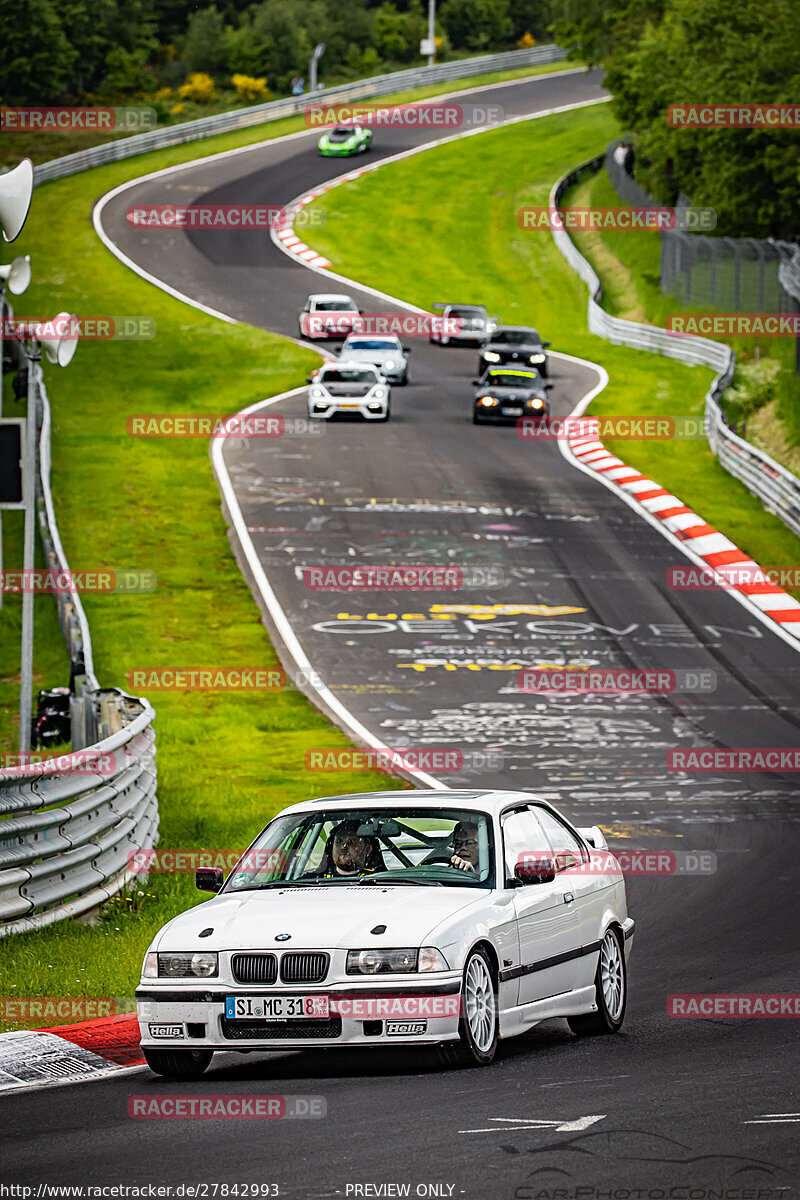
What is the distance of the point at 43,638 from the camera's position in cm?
2633

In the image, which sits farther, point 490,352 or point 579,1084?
point 490,352

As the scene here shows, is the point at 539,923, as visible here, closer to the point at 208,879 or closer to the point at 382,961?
the point at 382,961

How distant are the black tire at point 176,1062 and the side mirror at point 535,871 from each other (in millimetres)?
1741

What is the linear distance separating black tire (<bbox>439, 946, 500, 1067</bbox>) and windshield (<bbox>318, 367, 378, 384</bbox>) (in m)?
33.2

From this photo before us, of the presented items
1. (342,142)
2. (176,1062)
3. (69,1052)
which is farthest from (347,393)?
(342,142)

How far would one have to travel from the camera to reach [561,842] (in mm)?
9906

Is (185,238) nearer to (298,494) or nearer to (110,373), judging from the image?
(110,373)

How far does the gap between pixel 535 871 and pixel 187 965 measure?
1.78m

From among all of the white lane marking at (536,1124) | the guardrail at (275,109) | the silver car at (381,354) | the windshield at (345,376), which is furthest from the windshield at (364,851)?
the guardrail at (275,109)

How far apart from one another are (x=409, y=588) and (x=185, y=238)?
3844cm

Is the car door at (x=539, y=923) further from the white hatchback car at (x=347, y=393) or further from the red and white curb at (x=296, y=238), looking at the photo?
the red and white curb at (x=296, y=238)

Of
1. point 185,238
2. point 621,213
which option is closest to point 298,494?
point 185,238

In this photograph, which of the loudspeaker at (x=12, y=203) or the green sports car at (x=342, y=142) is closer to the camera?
the loudspeaker at (x=12, y=203)

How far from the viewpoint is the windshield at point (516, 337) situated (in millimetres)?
46406
